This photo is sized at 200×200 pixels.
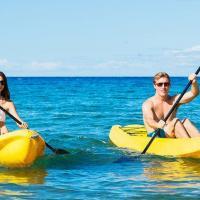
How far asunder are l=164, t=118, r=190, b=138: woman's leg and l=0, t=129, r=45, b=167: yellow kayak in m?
2.39

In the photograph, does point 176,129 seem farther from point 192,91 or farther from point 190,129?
point 192,91

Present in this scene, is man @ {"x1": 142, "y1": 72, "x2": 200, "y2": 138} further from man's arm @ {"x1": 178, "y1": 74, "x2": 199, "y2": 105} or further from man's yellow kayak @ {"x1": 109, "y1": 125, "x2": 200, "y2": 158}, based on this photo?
man's yellow kayak @ {"x1": 109, "y1": 125, "x2": 200, "y2": 158}

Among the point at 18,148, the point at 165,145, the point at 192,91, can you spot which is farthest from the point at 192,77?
the point at 18,148

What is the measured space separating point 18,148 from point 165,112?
290 cm

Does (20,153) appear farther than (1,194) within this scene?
Yes

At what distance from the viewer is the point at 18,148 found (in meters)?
8.91

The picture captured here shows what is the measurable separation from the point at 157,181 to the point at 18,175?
201 centimetres

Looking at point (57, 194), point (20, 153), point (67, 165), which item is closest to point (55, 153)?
point (67, 165)

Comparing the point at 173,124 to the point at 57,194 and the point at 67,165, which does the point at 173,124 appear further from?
the point at 57,194

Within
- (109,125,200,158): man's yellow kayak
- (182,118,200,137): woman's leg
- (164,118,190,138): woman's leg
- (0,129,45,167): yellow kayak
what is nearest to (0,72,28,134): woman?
(0,129,45,167): yellow kayak

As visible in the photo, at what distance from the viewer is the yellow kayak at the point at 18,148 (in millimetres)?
8898

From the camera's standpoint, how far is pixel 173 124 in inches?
401

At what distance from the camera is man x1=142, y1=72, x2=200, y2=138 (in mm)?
10062

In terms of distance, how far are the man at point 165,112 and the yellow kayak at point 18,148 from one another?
86.4 inches
